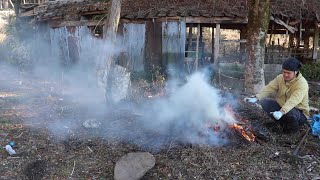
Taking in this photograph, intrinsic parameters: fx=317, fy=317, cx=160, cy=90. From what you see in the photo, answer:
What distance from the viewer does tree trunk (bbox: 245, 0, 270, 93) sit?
9.36 m

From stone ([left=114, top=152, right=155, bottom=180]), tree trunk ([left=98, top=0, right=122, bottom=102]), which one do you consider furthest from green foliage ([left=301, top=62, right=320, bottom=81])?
stone ([left=114, top=152, right=155, bottom=180])

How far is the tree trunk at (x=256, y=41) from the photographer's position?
9359 mm

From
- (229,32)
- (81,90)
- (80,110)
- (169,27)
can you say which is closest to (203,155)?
(80,110)

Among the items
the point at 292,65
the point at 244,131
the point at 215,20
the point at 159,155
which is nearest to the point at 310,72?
the point at 215,20

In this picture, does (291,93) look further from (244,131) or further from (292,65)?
(244,131)

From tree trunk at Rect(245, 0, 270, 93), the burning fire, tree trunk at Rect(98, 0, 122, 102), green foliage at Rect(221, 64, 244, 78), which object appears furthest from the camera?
green foliage at Rect(221, 64, 244, 78)

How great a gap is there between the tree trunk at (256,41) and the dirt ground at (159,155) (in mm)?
2732

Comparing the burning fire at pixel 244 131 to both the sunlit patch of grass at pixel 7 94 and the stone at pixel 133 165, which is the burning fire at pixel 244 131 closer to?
the stone at pixel 133 165

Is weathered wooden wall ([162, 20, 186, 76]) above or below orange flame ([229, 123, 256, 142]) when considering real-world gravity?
above

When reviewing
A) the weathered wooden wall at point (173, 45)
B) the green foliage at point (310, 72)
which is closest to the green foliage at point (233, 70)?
the weathered wooden wall at point (173, 45)

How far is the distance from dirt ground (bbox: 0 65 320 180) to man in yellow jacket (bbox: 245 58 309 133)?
0.38 metres

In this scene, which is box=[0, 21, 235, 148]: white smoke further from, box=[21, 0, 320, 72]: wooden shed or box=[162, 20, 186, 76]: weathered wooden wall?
box=[162, 20, 186, 76]: weathered wooden wall

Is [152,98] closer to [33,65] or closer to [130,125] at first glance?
[130,125]

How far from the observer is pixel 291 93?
19.5ft
